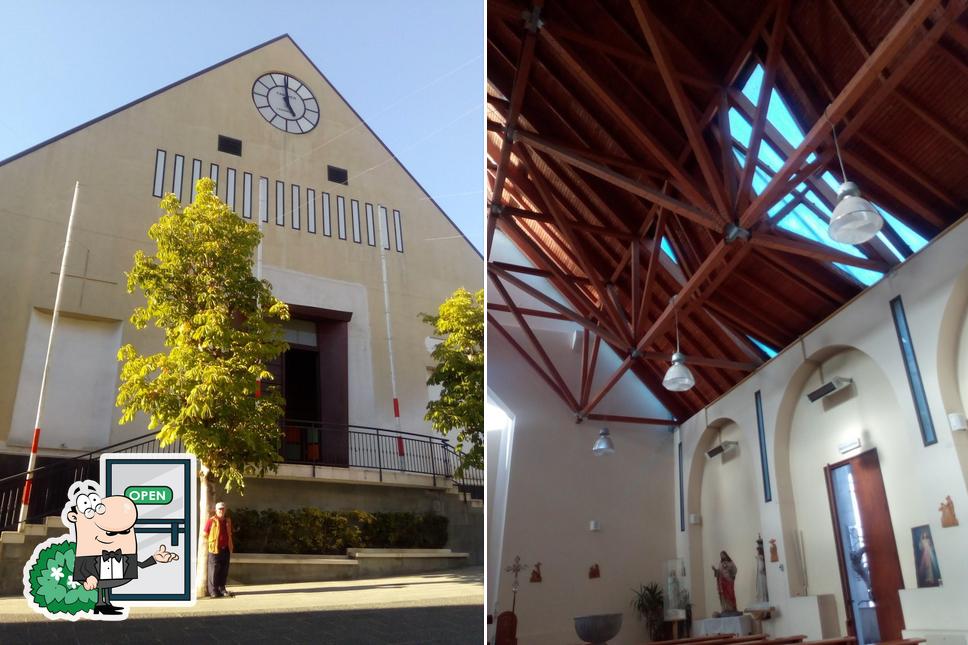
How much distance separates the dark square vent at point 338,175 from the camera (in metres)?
2.26

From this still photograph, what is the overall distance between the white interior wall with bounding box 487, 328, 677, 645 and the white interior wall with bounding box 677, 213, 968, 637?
111 inches

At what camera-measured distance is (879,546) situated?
30.5 ft

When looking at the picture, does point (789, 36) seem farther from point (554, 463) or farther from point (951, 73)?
point (554, 463)

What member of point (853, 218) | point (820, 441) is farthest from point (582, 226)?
point (853, 218)

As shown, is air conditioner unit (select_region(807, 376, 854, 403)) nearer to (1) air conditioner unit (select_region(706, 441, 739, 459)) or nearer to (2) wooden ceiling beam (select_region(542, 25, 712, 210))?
(1) air conditioner unit (select_region(706, 441, 739, 459))

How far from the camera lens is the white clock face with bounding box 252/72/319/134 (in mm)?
2279

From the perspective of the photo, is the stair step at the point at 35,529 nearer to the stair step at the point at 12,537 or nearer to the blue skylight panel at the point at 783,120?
the stair step at the point at 12,537

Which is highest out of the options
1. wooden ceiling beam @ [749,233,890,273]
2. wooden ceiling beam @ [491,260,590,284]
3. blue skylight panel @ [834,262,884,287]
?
wooden ceiling beam @ [491,260,590,284]

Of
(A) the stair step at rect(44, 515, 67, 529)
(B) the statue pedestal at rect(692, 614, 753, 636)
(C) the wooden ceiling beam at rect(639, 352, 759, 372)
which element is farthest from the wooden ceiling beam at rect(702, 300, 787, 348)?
(A) the stair step at rect(44, 515, 67, 529)

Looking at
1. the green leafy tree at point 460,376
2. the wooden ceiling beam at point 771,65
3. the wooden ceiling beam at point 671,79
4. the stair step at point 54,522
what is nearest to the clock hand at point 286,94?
the green leafy tree at point 460,376

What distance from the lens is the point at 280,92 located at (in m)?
2.29

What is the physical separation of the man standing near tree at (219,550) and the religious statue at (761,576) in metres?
11.2

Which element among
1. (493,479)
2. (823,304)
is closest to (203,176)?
(823,304)

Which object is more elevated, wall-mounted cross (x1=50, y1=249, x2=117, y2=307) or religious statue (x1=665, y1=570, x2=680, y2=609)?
wall-mounted cross (x1=50, y1=249, x2=117, y2=307)
